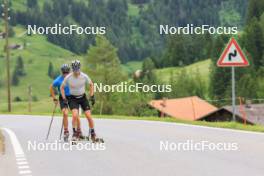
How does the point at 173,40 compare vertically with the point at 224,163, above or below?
above

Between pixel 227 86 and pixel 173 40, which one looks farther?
pixel 173 40

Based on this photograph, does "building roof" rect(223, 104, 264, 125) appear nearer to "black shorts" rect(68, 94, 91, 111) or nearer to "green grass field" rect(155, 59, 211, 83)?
"black shorts" rect(68, 94, 91, 111)

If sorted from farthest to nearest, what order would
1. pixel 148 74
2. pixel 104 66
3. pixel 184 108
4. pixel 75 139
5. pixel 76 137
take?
pixel 148 74 < pixel 184 108 < pixel 104 66 < pixel 76 137 < pixel 75 139

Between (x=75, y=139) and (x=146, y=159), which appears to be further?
(x=75, y=139)

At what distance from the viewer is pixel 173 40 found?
177625 mm

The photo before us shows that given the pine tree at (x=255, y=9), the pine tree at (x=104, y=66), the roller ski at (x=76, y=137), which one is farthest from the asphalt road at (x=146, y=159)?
the pine tree at (x=255, y=9)

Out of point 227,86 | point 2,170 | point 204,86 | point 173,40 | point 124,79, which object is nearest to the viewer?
point 2,170

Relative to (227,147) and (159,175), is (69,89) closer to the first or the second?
(227,147)

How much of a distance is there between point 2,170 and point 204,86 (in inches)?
5576

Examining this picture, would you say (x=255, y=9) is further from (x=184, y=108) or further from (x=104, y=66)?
(x=104, y=66)

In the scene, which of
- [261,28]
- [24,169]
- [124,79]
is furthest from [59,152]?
[261,28]

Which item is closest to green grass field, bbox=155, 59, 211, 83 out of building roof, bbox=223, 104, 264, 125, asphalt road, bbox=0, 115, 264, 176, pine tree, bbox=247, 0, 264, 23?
pine tree, bbox=247, 0, 264, 23

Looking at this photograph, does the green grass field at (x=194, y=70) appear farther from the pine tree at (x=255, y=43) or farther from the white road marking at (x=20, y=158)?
the white road marking at (x=20, y=158)

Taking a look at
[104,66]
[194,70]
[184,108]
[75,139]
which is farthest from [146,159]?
[194,70]
